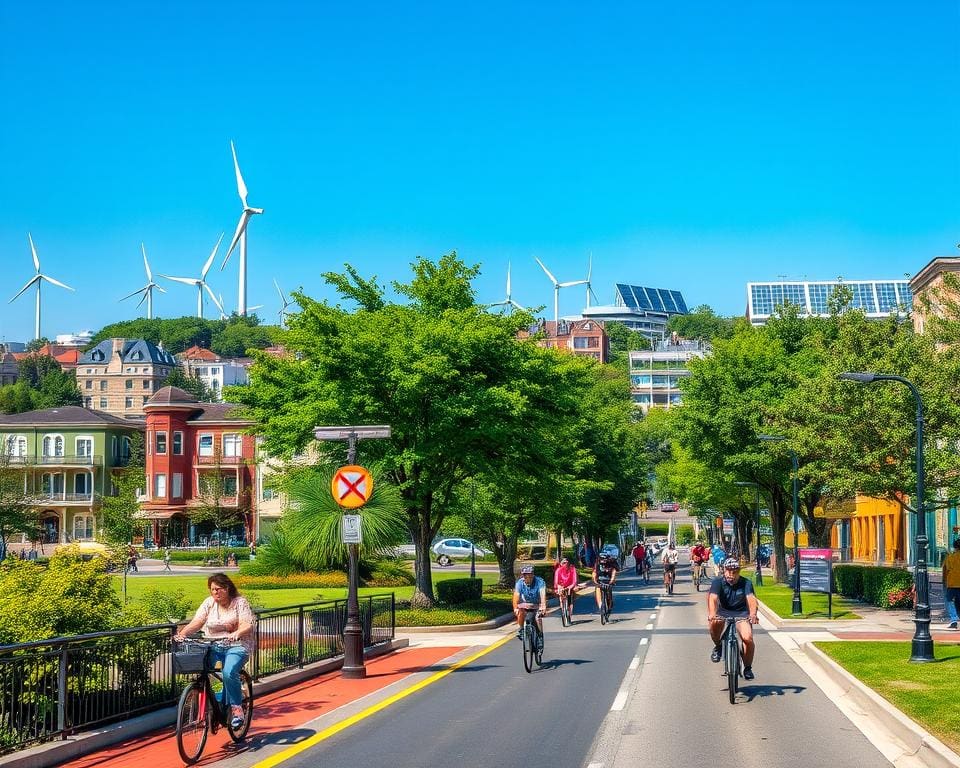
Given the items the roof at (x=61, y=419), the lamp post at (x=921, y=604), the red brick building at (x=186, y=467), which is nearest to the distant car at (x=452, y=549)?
the red brick building at (x=186, y=467)

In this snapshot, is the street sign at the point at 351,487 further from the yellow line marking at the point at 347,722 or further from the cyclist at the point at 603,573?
the cyclist at the point at 603,573

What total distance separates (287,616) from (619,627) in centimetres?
1397

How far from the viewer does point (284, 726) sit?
14.0 meters

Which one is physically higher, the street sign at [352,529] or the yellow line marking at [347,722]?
the street sign at [352,529]

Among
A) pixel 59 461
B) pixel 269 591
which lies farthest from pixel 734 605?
pixel 59 461

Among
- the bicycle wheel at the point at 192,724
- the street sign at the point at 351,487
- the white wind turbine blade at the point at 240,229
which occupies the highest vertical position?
the white wind turbine blade at the point at 240,229

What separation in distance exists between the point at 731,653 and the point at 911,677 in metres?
3.44

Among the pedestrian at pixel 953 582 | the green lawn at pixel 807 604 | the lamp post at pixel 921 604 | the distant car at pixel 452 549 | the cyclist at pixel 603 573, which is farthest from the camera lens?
the distant car at pixel 452 549

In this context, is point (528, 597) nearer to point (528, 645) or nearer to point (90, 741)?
point (528, 645)

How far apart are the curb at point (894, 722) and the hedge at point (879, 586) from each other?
14260 mm

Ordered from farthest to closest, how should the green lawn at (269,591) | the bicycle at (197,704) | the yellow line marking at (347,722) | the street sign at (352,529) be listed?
the green lawn at (269,591)
the street sign at (352,529)
the yellow line marking at (347,722)
the bicycle at (197,704)

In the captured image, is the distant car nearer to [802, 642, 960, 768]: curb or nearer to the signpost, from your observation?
the signpost

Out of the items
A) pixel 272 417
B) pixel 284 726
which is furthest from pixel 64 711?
pixel 272 417

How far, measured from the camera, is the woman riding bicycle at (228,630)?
40.0 feet
